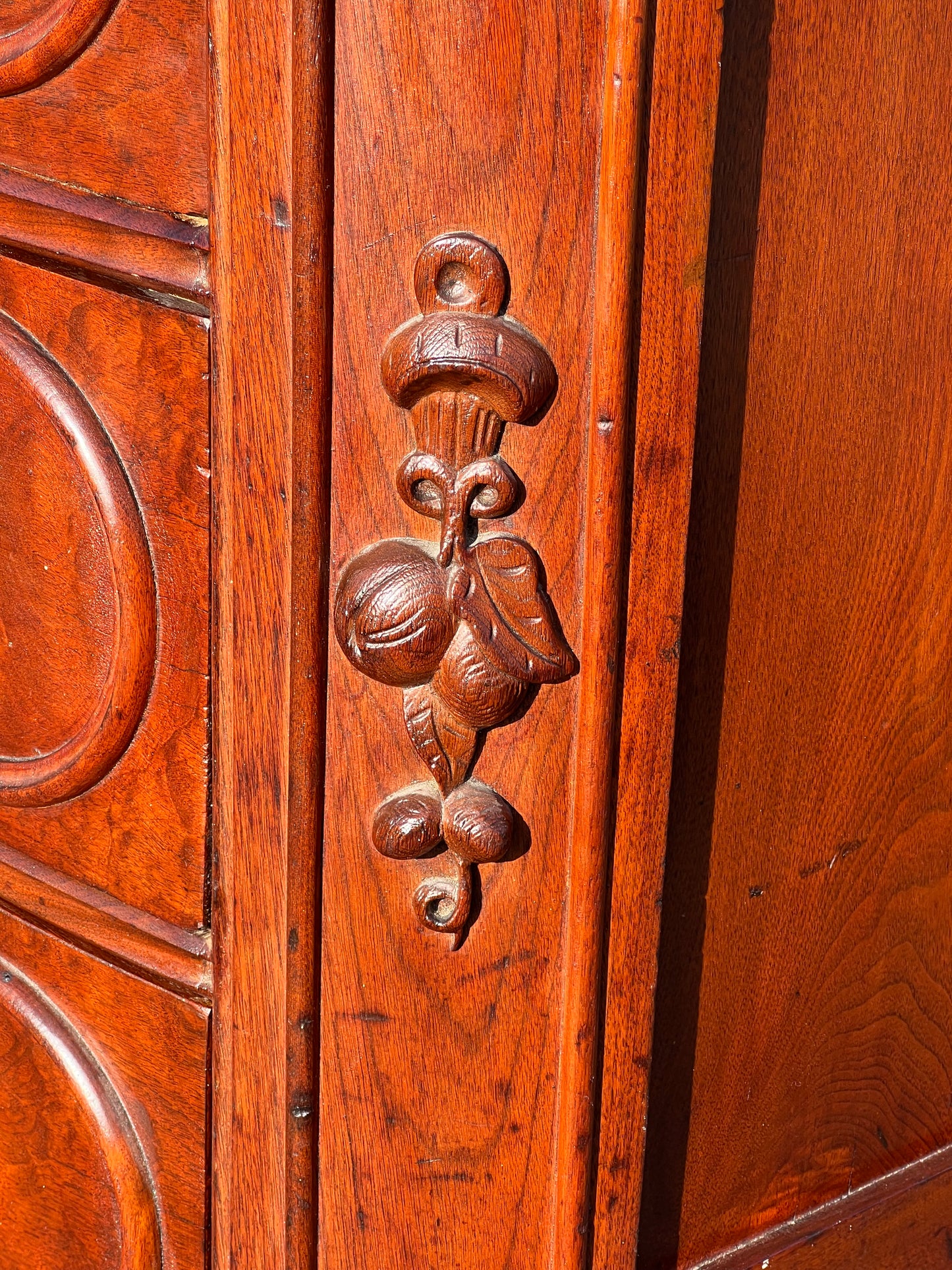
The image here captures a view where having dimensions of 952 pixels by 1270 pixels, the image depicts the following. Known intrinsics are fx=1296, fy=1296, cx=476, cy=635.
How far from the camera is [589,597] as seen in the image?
0.56 m

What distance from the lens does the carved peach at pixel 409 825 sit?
1.89 ft

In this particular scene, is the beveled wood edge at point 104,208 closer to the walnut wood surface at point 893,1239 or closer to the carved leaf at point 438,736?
the carved leaf at point 438,736

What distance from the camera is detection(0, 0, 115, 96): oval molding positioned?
57cm

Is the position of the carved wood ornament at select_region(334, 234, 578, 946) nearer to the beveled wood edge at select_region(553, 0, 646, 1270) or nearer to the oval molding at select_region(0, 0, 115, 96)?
the beveled wood edge at select_region(553, 0, 646, 1270)

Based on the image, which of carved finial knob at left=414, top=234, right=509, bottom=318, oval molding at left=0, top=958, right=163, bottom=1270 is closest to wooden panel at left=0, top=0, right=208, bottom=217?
carved finial knob at left=414, top=234, right=509, bottom=318

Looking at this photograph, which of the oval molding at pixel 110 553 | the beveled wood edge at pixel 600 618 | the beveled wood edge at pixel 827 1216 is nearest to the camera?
the beveled wood edge at pixel 600 618

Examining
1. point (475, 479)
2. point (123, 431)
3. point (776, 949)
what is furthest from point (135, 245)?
point (776, 949)

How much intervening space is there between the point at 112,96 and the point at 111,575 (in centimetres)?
22

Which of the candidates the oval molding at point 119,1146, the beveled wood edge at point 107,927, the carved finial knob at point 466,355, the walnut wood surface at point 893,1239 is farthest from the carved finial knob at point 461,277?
the walnut wood surface at point 893,1239

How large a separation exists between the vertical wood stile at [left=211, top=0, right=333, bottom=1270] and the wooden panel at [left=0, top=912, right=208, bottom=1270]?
1.4 inches

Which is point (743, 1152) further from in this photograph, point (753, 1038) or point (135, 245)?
point (135, 245)

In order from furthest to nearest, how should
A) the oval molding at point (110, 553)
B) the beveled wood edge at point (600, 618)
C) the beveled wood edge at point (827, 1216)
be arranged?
the beveled wood edge at point (827, 1216)
the oval molding at point (110, 553)
the beveled wood edge at point (600, 618)

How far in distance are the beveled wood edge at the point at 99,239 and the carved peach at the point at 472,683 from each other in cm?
19

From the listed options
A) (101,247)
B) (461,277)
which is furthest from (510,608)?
(101,247)
